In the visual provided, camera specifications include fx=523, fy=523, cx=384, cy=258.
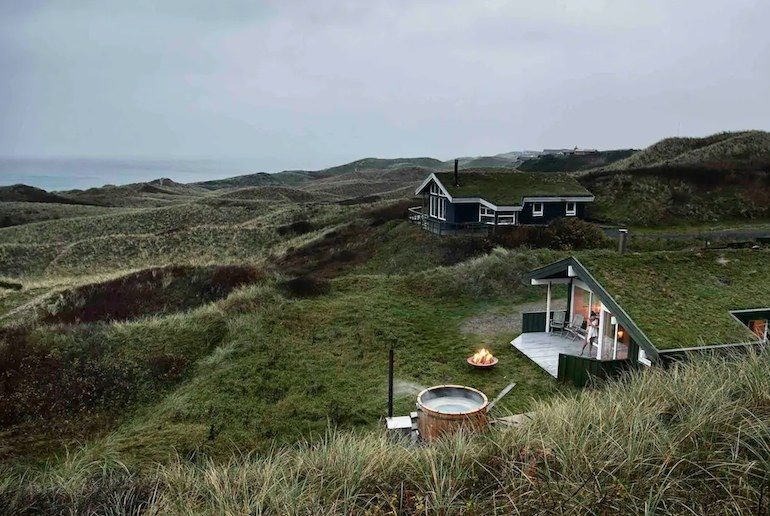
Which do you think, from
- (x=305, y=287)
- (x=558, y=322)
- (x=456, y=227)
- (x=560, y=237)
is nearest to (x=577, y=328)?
(x=558, y=322)

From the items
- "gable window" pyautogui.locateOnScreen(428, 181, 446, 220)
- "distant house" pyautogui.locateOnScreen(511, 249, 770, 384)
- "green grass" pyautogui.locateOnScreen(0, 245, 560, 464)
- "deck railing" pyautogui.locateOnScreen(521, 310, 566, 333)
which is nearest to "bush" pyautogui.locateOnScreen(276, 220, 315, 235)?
"gable window" pyautogui.locateOnScreen(428, 181, 446, 220)

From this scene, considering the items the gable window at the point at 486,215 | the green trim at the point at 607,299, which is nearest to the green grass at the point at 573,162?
the gable window at the point at 486,215

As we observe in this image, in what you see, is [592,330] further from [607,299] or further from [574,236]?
[574,236]

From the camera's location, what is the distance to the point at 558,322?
748 inches

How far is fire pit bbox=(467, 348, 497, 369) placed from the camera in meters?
16.0

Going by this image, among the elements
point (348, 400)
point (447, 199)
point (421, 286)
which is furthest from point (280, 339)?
point (447, 199)

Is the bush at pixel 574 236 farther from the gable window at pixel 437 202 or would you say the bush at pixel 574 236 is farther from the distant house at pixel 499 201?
the gable window at pixel 437 202

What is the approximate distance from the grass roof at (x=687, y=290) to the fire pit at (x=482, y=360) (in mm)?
3934

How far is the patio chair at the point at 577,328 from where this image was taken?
17703 mm

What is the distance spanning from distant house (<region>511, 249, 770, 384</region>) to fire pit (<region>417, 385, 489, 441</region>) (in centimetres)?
471

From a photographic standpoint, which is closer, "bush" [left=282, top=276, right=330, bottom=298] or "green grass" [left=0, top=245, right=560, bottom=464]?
"green grass" [left=0, top=245, right=560, bottom=464]

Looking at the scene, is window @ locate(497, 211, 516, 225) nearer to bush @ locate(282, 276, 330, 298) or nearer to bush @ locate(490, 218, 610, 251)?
bush @ locate(490, 218, 610, 251)

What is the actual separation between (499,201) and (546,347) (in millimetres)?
20292

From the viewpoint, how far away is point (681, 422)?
5.39 metres
